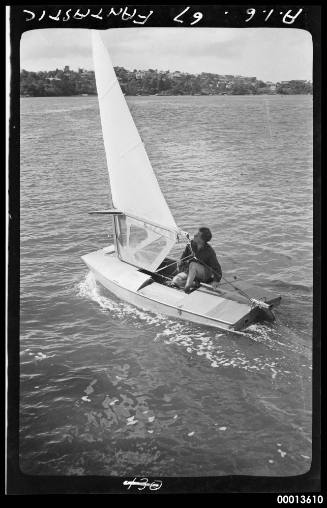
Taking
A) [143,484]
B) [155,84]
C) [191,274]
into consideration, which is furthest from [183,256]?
[143,484]

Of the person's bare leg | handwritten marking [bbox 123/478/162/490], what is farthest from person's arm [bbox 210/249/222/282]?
handwritten marking [bbox 123/478/162/490]

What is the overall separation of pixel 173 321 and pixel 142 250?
1.93 meters

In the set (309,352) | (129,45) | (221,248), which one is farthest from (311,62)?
(221,248)

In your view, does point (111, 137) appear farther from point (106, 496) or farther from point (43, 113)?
point (106, 496)

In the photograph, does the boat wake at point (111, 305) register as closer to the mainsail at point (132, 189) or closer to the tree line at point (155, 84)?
the mainsail at point (132, 189)

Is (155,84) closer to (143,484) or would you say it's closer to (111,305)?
(111,305)

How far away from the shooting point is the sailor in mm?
11562

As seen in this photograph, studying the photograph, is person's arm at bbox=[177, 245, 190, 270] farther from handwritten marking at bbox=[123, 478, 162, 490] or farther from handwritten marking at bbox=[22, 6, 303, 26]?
handwritten marking at bbox=[123, 478, 162, 490]

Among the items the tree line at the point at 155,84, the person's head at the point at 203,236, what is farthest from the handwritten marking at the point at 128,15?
the person's head at the point at 203,236

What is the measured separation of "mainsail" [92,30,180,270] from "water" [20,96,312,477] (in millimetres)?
459

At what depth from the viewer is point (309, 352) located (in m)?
10.1

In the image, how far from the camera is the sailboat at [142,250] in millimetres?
11180

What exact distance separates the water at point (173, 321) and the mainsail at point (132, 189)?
0.46m

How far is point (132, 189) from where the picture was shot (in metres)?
12.4
